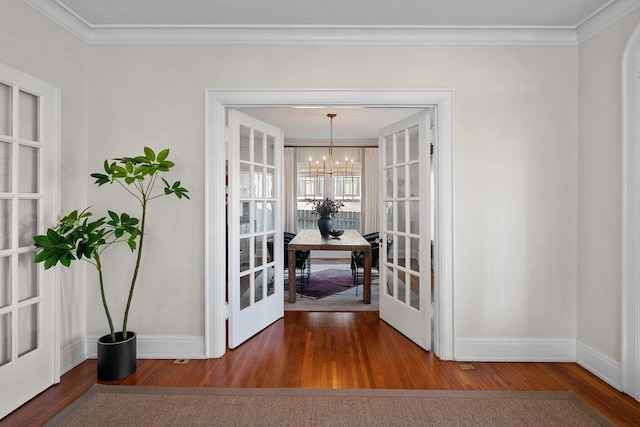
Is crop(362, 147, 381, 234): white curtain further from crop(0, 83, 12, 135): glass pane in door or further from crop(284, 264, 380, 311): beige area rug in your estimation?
crop(0, 83, 12, 135): glass pane in door

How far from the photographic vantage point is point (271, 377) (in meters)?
2.64

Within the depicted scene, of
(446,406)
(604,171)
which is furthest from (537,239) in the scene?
(446,406)

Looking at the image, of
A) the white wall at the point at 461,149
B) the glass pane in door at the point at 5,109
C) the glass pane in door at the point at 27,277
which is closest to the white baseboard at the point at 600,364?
the white wall at the point at 461,149

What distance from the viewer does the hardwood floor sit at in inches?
92.6

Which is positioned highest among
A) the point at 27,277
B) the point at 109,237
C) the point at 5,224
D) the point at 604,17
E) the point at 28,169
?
the point at 604,17

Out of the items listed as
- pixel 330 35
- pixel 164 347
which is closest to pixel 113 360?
pixel 164 347

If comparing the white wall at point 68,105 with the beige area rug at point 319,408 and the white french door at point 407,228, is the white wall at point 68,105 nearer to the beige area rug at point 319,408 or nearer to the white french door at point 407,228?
the beige area rug at point 319,408

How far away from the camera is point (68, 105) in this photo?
2742 mm

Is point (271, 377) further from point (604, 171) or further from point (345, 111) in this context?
point (345, 111)

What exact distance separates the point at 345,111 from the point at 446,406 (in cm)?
430

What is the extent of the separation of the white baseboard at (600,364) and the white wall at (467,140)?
138mm

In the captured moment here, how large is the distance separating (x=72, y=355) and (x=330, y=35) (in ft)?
10.5

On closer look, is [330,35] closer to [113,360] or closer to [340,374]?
[340,374]

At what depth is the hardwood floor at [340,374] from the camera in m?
2.35
